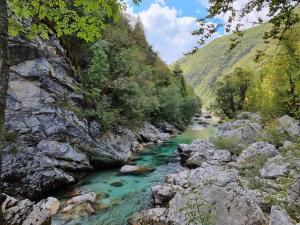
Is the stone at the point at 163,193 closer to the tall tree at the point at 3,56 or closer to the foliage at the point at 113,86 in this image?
the tall tree at the point at 3,56

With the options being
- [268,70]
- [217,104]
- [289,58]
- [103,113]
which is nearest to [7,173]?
[103,113]

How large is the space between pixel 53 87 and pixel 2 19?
13930mm

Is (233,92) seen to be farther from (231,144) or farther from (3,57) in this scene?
(3,57)

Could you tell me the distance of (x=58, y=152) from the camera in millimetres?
16828

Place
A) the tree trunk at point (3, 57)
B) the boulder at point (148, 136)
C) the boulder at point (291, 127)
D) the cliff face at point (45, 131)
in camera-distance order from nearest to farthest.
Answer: the tree trunk at point (3, 57), the cliff face at point (45, 131), the boulder at point (291, 127), the boulder at point (148, 136)

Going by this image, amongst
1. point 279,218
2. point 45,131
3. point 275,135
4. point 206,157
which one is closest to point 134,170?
point 206,157

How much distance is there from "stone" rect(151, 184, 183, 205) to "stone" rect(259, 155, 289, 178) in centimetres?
452

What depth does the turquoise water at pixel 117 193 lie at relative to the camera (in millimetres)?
11945

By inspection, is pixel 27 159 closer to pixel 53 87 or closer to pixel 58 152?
pixel 58 152

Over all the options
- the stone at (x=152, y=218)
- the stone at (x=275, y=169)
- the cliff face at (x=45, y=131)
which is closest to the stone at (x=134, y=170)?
the cliff face at (x=45, y=131)

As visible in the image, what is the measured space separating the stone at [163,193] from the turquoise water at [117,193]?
1.38ft

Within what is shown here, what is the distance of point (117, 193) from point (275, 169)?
8.28m

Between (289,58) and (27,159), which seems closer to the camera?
(27,159)

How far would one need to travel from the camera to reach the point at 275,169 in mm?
14039
